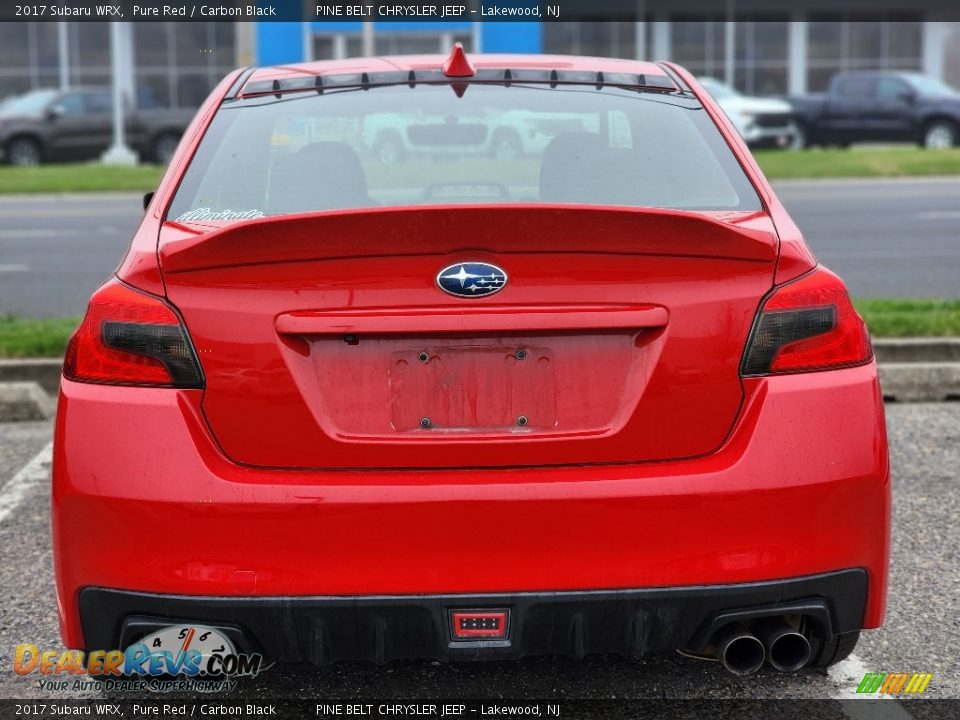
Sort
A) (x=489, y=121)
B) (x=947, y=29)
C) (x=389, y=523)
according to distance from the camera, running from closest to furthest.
Result: (x=389, y=523) → (x=489, y=121) → (x=947, y=29)

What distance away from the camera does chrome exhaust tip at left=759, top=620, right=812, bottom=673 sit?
2.85m

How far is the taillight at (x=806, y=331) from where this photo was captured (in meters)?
2.81

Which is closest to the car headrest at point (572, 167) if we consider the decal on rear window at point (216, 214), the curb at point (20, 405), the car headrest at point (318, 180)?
the car headrest at point (318, 180)

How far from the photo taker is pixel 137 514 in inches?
108

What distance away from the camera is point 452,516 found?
2.68 m

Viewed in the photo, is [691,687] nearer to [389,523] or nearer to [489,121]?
[389,523]

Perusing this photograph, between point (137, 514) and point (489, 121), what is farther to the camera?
point (489, 121)

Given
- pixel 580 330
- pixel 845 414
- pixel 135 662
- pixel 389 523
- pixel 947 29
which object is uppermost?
pixel 947 29

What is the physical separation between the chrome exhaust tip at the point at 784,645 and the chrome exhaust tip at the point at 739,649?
0.07ft

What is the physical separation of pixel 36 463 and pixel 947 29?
41.4m

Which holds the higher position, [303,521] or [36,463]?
[303,521]

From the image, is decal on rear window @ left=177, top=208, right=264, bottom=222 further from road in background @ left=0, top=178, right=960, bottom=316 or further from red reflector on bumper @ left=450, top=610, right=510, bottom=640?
road in background @ left=0, top=178, right=960, bottom=316

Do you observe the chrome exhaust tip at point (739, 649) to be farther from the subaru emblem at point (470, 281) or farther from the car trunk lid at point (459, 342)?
the subaru emblem at point (470, 281)

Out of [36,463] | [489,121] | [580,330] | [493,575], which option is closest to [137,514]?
[493,575]
